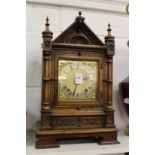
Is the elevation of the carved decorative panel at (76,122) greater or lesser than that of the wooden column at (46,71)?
lesser

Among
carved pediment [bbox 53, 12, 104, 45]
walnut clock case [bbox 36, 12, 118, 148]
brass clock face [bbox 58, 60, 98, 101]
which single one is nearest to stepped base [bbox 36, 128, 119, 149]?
walnut clock case [bbox 36, 12, 118, 148]

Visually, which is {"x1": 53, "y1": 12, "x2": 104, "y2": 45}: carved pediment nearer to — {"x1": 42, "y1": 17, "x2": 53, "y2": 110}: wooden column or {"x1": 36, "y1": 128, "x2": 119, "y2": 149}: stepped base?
{"x1": 42, "y1": 17, "x2": 53, "y2": 110}: wooden column

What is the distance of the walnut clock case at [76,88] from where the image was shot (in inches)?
28.5

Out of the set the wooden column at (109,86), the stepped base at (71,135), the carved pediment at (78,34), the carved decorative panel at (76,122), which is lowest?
the stepped base at (71,135)

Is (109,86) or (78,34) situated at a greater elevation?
(78,34)

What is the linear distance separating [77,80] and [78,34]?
172 mm

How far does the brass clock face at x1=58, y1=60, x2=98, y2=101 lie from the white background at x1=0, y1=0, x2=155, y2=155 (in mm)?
424

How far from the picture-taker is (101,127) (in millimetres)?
773
